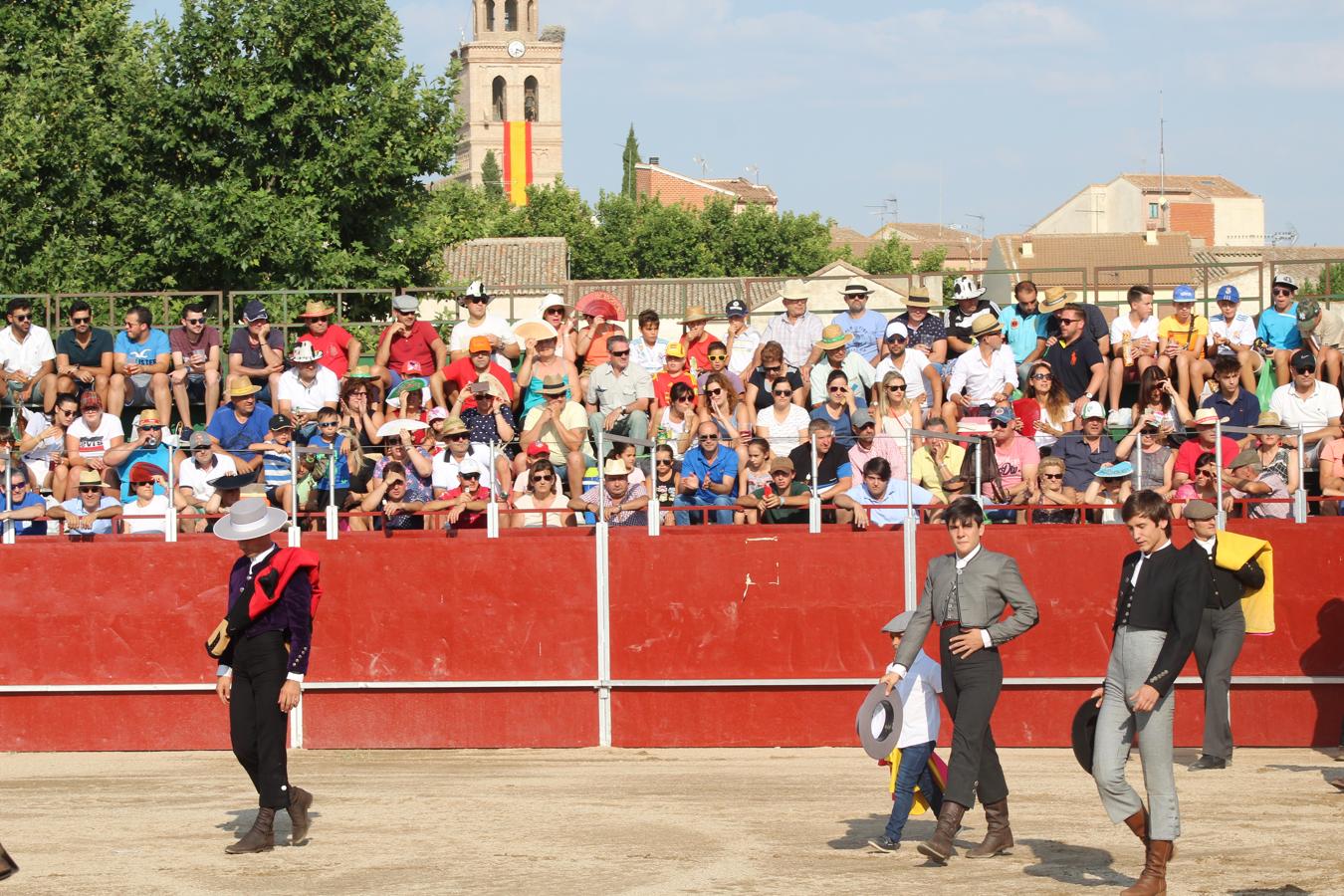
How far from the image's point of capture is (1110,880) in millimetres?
9164

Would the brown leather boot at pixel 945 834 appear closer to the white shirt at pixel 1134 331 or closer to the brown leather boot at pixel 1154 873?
the brown leather boot at pixel 1154 873

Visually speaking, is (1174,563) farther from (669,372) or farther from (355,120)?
(355,120)

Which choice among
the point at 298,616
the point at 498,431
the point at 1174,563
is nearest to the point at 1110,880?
the point at 1174,563

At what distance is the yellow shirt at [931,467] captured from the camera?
15141 millimetres

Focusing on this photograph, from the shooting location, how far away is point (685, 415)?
1611cm

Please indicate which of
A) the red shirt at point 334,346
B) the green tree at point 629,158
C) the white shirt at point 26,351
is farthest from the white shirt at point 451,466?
the green tree at point 629,158

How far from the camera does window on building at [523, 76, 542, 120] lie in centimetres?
16600

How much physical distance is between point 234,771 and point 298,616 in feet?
12.8

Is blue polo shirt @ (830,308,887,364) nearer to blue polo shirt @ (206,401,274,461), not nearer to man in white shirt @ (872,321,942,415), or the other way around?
man in white shirt @ (872,321,942,415)

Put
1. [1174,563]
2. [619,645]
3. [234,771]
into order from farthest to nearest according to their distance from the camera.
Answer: [619,645] < [234,771] < [1174,563]

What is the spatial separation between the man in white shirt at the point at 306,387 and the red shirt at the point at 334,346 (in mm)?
360

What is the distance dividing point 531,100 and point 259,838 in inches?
6338

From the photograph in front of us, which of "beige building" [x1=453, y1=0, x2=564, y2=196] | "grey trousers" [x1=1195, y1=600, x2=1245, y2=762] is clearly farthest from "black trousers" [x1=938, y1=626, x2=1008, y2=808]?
"beige building" [x1=453, y1=0, x2=564, y2=196]

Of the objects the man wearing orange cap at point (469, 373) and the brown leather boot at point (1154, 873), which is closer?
the brown leather boot at point (1154, 873)
